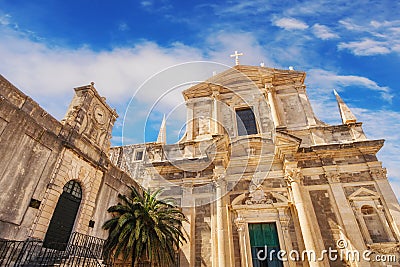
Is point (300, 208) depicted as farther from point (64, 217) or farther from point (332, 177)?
point (64, 217)

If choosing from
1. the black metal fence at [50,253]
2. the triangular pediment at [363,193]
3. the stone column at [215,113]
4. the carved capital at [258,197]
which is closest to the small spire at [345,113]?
the triangular pediment at [363,193]

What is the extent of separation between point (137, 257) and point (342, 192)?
10003 millimetres

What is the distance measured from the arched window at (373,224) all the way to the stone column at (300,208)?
306 centimetres

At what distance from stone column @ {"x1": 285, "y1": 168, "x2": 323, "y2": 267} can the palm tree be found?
5.59 meters

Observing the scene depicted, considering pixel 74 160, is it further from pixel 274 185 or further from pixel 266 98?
pixel 266 98

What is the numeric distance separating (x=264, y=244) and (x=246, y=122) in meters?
7.75

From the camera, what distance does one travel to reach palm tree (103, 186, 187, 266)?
9.13m

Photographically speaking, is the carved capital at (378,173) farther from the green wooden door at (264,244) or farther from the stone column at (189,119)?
the stone column at (189,119)

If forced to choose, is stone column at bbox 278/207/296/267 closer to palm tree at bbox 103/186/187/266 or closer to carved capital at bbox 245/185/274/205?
carved capital at bbox 245/185/274/205

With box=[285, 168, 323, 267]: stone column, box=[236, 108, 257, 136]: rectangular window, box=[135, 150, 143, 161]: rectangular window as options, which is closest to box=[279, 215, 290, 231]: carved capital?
box=[285, 168, 323, 267]: stone column

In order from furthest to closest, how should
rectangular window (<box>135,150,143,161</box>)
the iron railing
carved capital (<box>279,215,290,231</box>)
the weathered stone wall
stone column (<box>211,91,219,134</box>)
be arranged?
rectangular window (<box>135,150,143,161</box>)
stone column (<box>211,91,219,134</box>)
carved capital (<box>279,215,290,231</box>)
the weathered stone wall
the iron railing

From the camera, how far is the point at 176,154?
49.3ft

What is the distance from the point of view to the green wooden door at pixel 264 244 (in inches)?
Answer: 427

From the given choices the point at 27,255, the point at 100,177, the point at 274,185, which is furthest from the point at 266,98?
the point at 27,255
